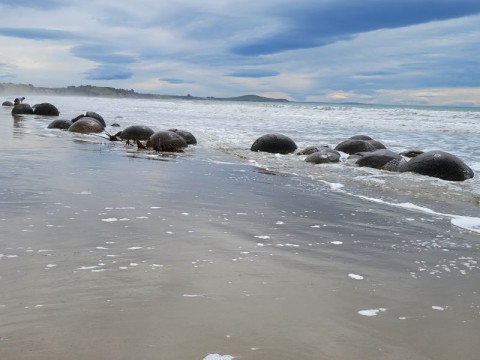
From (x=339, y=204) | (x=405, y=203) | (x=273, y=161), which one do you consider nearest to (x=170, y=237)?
(x=339, y=204)

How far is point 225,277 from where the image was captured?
11.6 feet

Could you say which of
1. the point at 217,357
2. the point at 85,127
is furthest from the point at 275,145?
the point at 217,357

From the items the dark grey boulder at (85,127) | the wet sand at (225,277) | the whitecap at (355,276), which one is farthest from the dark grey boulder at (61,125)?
the whitecap at (355,276)

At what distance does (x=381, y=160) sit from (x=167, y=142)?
5539 mm

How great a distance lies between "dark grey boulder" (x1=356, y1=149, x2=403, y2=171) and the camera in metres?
10.5

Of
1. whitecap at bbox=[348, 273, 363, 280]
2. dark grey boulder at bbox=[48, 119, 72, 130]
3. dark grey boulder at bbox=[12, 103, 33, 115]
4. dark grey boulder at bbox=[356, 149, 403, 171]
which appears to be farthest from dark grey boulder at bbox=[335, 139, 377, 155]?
dark grey boulder at bbox=[12, 103, 33, 115]

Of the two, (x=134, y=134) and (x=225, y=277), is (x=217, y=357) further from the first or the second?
(x=134, y=134)

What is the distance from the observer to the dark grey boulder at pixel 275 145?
537 inches

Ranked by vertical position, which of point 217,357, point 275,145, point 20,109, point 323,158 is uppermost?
point 20,109

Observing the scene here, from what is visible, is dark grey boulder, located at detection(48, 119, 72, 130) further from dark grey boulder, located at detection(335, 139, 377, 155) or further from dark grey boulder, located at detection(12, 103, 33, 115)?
dark grey boulder, located at detection(335, 139, 377, 155)

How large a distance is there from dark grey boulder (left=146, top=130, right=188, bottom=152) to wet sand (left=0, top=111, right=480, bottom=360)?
6.18m

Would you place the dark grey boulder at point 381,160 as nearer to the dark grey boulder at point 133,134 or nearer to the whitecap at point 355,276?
the whitecap at point 355,276

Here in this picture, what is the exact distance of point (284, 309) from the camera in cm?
300

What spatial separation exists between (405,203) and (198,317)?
493cm
